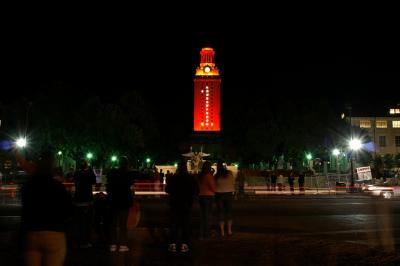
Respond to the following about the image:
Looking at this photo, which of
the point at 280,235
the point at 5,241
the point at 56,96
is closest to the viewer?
the point at 5,241

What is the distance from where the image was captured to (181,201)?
1224 centimetres

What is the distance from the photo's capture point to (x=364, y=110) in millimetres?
107438

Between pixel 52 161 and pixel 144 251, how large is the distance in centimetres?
587

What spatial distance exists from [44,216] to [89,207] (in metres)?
7.01

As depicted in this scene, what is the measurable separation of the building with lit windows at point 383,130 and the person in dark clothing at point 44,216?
3985 inches

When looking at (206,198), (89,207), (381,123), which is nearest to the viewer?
(89,207)

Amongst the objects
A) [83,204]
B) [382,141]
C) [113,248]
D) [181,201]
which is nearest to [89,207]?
[83,204]

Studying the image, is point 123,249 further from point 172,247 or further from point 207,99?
point 207,99

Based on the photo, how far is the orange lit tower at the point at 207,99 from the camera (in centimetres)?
12888

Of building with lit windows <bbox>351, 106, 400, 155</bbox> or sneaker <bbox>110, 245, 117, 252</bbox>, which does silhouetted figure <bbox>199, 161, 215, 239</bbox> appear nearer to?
sneaker <bbox>110, 245, 117, 252</bbox>

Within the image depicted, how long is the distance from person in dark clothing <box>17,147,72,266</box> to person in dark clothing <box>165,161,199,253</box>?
616cm

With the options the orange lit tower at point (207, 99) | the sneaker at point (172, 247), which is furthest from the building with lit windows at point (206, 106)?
the sneaker at point (172, 247)

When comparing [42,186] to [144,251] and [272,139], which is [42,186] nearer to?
[144,251]

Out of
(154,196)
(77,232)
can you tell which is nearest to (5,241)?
(77,232)
